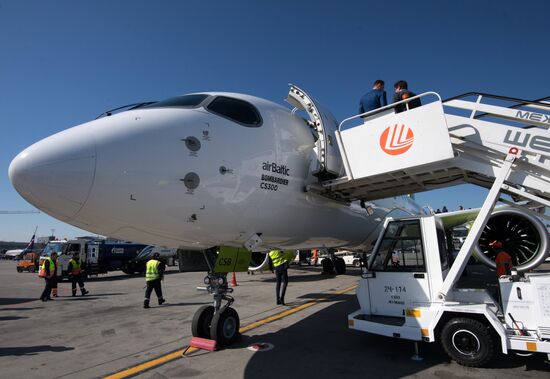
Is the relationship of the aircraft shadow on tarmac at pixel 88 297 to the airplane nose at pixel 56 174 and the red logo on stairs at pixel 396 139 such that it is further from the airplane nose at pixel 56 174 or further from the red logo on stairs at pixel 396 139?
the red logo on stairs at pixel 396 139

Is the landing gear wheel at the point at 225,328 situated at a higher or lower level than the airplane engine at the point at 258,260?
lower

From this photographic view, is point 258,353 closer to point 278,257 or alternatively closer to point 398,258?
point 398,258

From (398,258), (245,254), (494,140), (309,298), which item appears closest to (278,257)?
(309,298)

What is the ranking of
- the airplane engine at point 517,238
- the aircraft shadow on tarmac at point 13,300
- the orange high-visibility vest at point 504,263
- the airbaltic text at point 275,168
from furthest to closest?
the aircraft shadow on tarmac at point 13,300 → the airplane engine at point 517,238 → the orange high-visibility vest at point 504,263 → the airbaltic text at point 275,168

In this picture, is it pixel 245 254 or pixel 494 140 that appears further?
pixel 245 254

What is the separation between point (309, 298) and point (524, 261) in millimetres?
5861

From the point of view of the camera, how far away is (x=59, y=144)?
3.86 m

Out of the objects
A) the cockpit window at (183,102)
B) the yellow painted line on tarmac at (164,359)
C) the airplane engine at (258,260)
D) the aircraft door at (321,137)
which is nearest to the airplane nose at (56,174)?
the cockpit window at (183,102)

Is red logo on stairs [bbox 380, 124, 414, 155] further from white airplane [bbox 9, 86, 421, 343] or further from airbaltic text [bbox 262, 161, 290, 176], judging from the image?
airbaltic text [bbox 262, 161, 290, 176]

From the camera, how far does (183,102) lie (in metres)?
5.25

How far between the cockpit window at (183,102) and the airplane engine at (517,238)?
6.34 m

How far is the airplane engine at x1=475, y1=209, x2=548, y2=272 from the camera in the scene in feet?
24.4

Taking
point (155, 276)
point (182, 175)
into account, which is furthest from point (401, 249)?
point (155, 276)

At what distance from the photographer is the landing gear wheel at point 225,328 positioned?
587cm
